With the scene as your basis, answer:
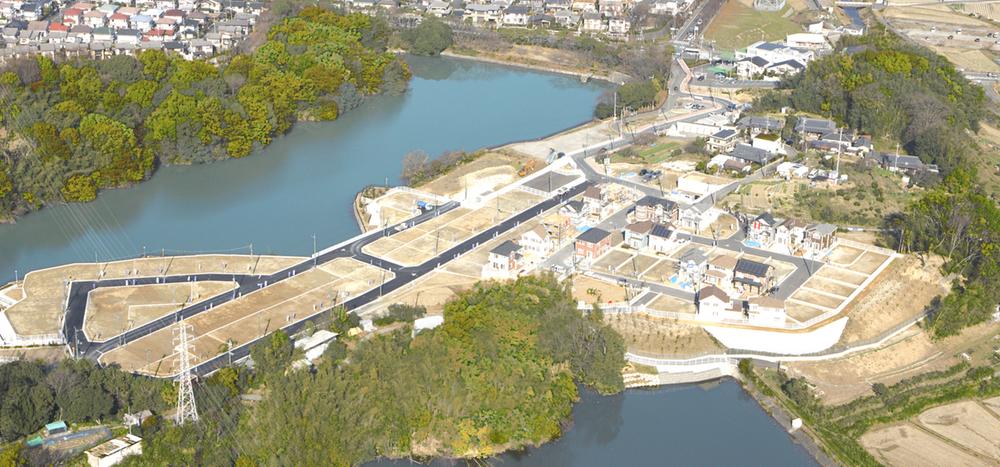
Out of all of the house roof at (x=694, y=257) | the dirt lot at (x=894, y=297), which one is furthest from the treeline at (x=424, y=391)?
the dirt lot at (x=894, y=297)

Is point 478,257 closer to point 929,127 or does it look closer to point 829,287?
point 829,287

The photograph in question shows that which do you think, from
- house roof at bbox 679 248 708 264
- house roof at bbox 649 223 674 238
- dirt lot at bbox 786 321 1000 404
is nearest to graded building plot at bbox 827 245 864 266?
dirt lot at bbox 786 321 1000 404

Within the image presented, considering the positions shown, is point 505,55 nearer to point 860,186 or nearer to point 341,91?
point 341,91

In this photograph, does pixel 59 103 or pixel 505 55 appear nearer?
pixel 59 103

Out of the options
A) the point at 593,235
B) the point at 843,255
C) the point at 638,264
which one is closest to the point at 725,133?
the point at 843,255

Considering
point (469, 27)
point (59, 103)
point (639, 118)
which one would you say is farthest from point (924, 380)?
point (469, 27)

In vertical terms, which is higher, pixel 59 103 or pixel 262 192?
pixel 59 103

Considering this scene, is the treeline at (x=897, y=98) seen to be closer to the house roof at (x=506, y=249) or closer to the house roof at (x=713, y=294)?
the house roof at (x=713, y=294)
